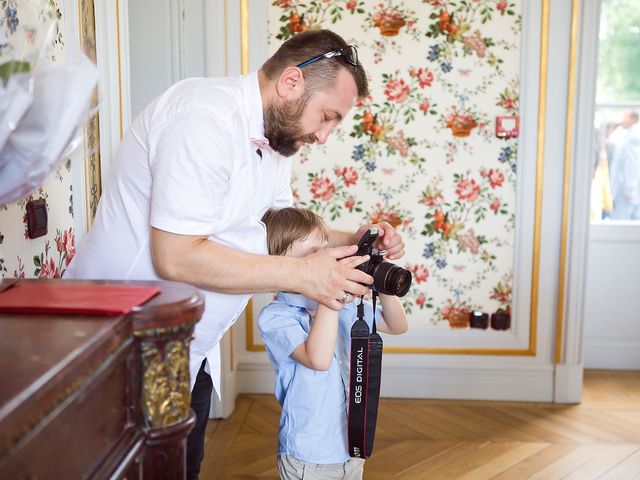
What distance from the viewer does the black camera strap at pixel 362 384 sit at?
1.52 meters

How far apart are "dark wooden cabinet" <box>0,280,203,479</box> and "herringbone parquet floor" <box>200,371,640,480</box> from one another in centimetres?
166

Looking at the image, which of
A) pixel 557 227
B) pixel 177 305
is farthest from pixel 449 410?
pixel 177 305

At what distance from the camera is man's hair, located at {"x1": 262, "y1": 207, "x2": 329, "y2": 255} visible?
158 centimetres

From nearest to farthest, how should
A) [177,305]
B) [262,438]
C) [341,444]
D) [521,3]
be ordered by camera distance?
[177,305]
[341,444]
[262,438]
[521,3]

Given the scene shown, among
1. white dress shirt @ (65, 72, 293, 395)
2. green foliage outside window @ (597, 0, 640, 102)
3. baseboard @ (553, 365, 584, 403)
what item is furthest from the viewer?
green foliage outside window @ (597, 0, 640, 102)

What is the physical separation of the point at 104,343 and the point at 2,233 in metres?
0.72

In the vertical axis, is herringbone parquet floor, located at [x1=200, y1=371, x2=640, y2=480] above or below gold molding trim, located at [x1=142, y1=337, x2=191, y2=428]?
below

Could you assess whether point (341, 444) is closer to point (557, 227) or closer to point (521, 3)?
point (557, 227)

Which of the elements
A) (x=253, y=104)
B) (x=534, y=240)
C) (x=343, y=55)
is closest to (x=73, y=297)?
(x=253, y=104)

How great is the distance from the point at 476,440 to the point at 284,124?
1.67 metres

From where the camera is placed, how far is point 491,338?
3082mm

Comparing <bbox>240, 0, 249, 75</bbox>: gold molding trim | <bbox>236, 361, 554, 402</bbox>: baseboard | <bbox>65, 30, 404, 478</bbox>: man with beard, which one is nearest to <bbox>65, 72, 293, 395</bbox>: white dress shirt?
<bbox>65, 30, 404, 478</bbox>: man with beard

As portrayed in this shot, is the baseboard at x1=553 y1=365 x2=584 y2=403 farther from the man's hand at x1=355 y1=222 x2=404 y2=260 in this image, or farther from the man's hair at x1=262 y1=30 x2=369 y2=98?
the man's hair at x1=262 y1=30 x2=369 y2=98

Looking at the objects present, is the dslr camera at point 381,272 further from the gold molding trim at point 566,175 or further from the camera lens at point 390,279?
the gold molding trim at point 566,175
